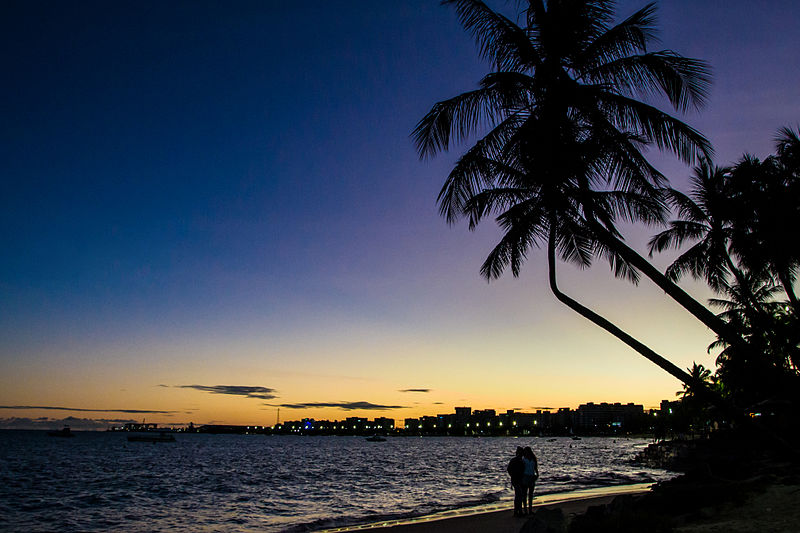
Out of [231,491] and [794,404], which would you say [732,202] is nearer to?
[794,404]

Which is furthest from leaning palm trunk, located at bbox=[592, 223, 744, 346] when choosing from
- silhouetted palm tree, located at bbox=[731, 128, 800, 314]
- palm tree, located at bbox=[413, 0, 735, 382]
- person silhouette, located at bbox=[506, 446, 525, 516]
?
silhouetted palm tree, located at bbox=[731, 128, 800, 314]

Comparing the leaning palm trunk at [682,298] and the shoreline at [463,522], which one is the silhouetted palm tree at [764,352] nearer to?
the leaning palm trunk at [682,298]

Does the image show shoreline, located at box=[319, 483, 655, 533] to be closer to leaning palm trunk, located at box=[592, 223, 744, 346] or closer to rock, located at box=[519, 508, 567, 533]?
rock, located at box=[519, 508, 567, 533]

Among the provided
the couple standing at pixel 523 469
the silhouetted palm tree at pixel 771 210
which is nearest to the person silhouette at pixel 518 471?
the couple standing at pixel 523 469

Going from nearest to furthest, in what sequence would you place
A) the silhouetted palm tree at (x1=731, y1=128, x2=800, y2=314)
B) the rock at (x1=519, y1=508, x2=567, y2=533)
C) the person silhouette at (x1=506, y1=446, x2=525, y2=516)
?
the rock at (x1=519, y1=508, x2=567, y2=533) → the person silhouette at (x1=506, y1=446, x2=525, y2=516) → the silhouetted palm tree at (x1=731, y1=128, x2=800, y2=314)

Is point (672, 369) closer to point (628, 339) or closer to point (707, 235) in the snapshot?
Answer: point (628, 339)

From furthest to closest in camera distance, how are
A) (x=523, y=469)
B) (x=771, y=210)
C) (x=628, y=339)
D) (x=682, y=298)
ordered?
(x=771, y=210) → (x=523, y=469) → (x=628, y=339) → (x=682, y=298)

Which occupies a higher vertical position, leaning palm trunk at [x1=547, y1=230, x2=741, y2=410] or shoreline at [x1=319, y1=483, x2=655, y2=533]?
leaning palm trunk at [x1=547, y1=230, x2=741, y2=410]

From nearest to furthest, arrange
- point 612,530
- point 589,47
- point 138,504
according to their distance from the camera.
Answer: point 612,530 → point 589,47 → point 138,504

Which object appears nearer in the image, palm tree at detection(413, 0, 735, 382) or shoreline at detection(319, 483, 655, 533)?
palm tree at detection(413, 0, 735, 382)

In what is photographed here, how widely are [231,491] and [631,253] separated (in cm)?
3052

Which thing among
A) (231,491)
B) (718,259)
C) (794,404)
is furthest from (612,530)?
(231,491)

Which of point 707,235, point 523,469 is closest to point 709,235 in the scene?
point 707,235

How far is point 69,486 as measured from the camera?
111ft
